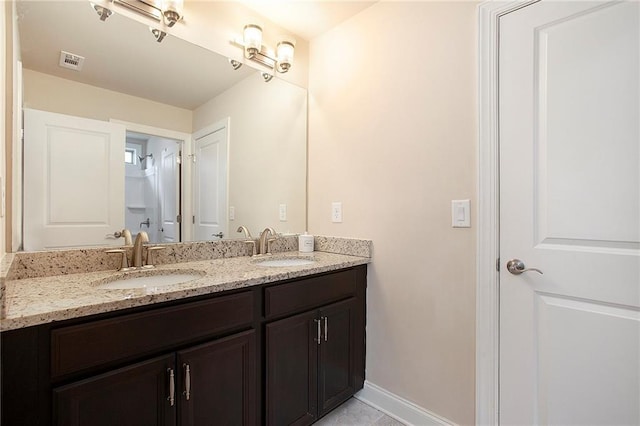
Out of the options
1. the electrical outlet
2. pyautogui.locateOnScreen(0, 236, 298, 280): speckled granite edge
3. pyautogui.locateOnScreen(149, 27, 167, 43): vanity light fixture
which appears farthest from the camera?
the electrical outlet

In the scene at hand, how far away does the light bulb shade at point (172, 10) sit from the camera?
151 cm

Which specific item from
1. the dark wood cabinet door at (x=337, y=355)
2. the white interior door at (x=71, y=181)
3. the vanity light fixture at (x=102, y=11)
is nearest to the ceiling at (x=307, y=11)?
the vanity light fixture at (x=102, y=11)

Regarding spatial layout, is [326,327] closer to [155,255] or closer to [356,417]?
[356,417]

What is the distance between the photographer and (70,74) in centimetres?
134

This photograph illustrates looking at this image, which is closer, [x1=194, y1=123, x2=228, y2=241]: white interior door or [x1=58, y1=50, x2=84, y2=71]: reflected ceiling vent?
[x1=58, y1=50, x2=84, y2=71]: reflected ceiling vent

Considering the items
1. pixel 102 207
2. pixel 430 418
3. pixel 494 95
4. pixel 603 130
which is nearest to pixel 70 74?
pixel 102 207

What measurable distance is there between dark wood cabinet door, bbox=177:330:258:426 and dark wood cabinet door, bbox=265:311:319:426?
0.27 feet

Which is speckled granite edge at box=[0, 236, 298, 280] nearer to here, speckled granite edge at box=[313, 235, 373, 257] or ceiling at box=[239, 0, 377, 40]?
speckled granite edge at box=[313, 235, 373, 257]

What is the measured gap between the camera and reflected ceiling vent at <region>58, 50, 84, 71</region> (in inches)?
52.1

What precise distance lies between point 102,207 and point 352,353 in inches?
59.0

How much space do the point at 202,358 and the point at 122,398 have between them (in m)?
0.25

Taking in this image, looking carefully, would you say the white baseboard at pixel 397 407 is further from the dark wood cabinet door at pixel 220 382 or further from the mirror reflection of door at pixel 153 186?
the mirror reflection of door at pixel 153 186

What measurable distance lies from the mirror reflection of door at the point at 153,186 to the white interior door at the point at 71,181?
0.04 metres

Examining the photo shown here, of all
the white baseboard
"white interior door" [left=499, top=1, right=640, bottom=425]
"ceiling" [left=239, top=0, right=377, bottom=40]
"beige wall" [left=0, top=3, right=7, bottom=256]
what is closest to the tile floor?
the white baseboard
